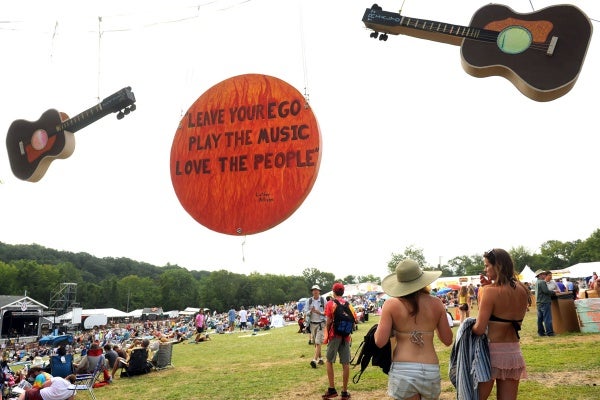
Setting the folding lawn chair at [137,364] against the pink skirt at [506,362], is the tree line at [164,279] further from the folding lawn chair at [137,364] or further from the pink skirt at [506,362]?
the pink skirt at [506,362]

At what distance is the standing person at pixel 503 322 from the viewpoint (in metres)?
3.60

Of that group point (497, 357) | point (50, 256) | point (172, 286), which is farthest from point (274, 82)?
point (50, 256)

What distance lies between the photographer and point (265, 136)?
147 inches

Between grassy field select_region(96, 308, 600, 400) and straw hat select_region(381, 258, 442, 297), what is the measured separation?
2.64 m

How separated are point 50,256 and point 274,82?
12389cm

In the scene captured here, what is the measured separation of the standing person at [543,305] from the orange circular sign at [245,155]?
8571 millimetres

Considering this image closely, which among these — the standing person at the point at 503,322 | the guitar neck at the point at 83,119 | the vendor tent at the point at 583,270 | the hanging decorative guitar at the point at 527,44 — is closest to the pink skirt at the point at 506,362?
the standing person at the point at 503,322

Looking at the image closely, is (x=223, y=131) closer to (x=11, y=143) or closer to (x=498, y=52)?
(x=498, y=52)

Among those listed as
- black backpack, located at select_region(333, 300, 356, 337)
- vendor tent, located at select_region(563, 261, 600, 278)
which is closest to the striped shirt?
black backpack, located at select_region(333, 300, 356, 337)

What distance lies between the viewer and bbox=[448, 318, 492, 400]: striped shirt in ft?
11.8

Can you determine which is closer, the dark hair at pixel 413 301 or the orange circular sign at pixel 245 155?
the dark hair at pixel 413 301

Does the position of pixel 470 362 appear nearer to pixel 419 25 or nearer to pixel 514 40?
pixel 514 40

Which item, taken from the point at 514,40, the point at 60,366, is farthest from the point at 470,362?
the point at 60,366

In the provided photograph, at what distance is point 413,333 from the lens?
3.30 m
